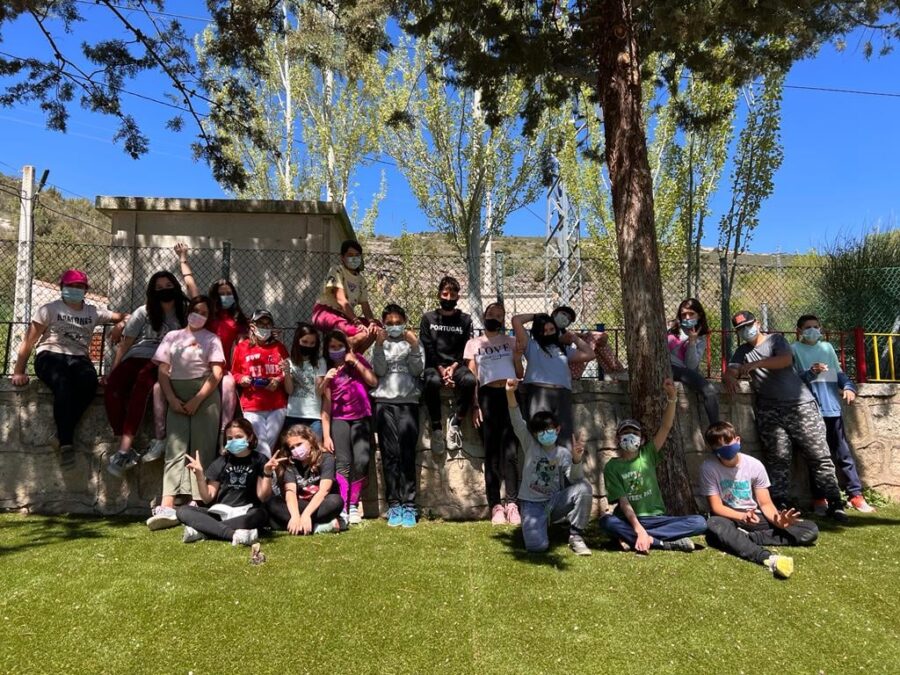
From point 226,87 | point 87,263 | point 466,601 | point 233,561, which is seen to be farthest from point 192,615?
point 226,87

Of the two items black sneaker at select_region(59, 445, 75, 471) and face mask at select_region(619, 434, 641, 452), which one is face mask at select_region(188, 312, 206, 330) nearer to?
black sneaker at select_region(59, 445, 75, 471)

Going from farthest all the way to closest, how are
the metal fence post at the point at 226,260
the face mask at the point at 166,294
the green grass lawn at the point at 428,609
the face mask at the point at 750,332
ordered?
the metal fence post at the point at 226,260 < the face mask at the point at 750,332 < the face mask at the point at 166,294 < the green grass lawn at the point at 428,609

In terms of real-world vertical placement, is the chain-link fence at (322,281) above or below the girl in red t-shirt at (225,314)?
above

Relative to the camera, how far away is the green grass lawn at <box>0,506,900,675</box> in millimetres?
2729

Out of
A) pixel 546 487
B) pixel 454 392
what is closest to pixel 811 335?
pixel 546 487

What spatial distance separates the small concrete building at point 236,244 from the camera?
6.86m

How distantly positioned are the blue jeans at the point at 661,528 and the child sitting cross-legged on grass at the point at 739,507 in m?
0.11

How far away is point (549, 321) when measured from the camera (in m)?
5.20

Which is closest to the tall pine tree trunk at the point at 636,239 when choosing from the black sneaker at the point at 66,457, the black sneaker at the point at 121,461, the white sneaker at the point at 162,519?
the white sneaker at the point at 162,519

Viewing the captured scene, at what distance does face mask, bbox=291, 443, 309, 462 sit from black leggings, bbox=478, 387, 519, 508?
1.49 metres

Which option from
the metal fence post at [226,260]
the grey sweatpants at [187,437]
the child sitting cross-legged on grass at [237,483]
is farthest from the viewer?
the metal fence post at [226,260]

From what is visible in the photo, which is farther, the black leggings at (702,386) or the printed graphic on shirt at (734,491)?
the black leggings at (702,386)

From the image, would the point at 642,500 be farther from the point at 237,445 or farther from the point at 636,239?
the point at 237,445

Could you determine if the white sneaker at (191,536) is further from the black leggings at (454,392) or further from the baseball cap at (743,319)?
the baseball cap at (743,319)
